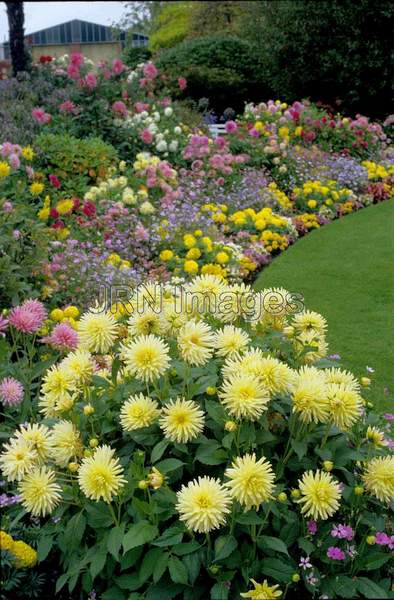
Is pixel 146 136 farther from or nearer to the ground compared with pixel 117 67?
nearer to the ground

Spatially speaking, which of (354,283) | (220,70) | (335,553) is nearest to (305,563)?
(335,553)

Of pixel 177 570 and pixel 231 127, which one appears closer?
pixel 177 570

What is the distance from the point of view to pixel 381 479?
2.03 m

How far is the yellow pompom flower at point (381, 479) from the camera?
2029 millimetres

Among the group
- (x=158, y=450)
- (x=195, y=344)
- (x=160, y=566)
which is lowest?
(x=160, y=566)

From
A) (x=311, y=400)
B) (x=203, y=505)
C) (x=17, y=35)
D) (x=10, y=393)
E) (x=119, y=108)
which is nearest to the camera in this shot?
(x=203, y=505)

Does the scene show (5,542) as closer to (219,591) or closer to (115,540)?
(115,540)

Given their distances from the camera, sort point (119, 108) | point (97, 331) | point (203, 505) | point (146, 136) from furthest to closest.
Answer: point (119, 108)
point (146, 136)
point (97, 331)
point (203, 505)

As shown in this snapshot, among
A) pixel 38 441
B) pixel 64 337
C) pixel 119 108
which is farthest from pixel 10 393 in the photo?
pixel 119 108

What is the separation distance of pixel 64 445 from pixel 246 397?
0.59 meters

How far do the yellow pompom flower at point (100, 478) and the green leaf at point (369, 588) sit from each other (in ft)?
2.37

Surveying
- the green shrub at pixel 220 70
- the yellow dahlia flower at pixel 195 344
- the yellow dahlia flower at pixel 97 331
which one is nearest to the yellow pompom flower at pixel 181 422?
the yellow dahlia flower at pixel 195 344

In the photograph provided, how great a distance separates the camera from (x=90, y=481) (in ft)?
6.23

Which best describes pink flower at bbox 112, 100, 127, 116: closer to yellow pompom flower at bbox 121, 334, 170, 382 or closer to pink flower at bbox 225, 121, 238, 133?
pink flower at bbox 225, 121, 238, 133
